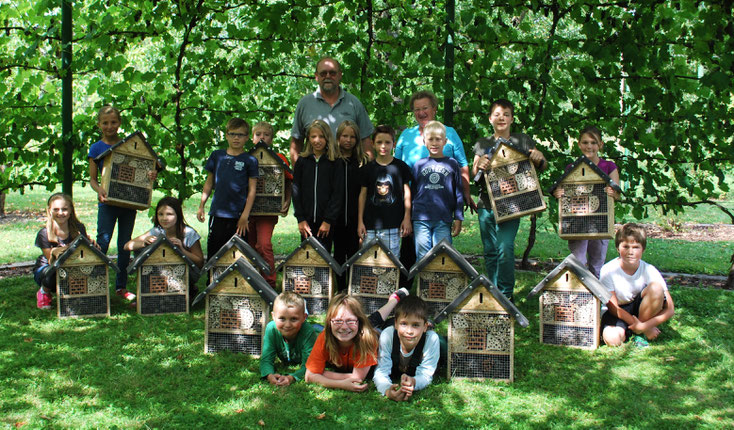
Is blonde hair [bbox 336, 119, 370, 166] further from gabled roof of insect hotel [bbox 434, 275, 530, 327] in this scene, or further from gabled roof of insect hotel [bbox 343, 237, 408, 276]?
gabled roof of insect hotel [bbox 434, 275, 530, 327]

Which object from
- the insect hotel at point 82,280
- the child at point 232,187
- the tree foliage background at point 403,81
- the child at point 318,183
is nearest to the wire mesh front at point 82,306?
the insect hotel at point 82,280

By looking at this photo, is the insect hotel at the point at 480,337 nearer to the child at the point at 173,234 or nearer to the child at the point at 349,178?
the child at the point at 349,178

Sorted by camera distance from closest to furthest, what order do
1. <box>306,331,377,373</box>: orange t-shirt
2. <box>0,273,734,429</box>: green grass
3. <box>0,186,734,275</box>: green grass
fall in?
<box>0,273,734,429</box>: green grass
<box>306,331,377,373</box>: orange t-shirt
<box>0,186,734,275</box>: green grass

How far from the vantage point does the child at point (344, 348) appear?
14.9ft

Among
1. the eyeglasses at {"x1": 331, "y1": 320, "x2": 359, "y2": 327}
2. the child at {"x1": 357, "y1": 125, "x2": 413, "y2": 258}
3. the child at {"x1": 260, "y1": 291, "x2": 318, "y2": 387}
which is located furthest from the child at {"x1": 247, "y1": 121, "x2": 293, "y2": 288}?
the eyeglasses at {"x1": 331, "y1": 320, "x2": 359, "y2": 327}

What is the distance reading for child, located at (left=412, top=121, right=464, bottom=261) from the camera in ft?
20.3

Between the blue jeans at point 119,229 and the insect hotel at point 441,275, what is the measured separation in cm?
318

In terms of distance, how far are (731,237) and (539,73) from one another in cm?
755

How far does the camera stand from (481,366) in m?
4.74

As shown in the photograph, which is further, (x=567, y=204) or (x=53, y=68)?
(x=53, y=68)

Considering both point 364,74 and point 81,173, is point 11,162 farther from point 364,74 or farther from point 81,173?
point 364,74

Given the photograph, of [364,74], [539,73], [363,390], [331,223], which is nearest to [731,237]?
[539,73]

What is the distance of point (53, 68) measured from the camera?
7.58 m

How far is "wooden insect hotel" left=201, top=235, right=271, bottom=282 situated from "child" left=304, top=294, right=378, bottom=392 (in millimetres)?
1629
